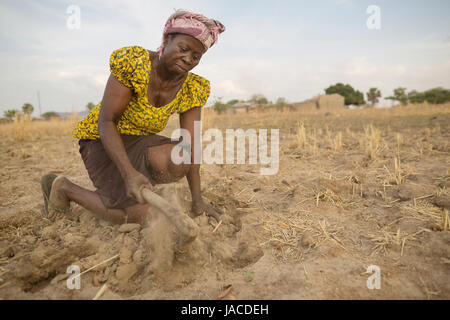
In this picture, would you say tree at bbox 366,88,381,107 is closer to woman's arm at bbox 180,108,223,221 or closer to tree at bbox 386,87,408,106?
tree at bbox 386,87,408,106

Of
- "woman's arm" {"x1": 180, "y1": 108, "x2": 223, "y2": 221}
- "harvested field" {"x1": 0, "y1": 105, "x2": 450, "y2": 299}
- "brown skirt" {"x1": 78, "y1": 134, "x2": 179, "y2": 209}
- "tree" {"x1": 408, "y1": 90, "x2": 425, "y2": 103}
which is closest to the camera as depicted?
"harvested field" {"x1": 0, "y1": 105, "x2": 450, "y2": 299}

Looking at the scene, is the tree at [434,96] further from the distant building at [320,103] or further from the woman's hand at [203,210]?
the woman's hand at [203,210]

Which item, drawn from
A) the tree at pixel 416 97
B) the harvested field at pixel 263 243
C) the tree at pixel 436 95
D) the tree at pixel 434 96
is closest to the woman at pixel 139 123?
the harvested field at pixel 263 243

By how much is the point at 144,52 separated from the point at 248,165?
1.87 metres

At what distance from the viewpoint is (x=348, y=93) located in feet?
121

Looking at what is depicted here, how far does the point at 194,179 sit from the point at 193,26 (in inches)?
41.1

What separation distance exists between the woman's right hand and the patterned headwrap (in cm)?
81

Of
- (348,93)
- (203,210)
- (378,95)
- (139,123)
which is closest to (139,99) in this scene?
(139,123)

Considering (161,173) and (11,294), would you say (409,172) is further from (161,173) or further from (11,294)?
(11,294)

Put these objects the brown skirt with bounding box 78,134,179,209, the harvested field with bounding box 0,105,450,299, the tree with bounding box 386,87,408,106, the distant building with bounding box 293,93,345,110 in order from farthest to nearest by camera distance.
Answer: the tree with bounding box 386,87,408,106 → the distant building with bounding box 293,93,345,110 → the brown skirt with bounding box 78,134,179,209 → the harvested field with bounding box 0,105,450,299

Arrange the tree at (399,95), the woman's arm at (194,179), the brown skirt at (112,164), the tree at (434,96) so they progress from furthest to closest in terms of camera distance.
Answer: the tree at (399,95) → the tree at (434,96) → the woman's arm at (194,179) → the brown skirt at (112,164)

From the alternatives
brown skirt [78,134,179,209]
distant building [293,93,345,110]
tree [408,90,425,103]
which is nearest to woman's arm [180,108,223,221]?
brown skirt [78,134,179,209]

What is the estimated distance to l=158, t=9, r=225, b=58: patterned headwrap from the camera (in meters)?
1.65

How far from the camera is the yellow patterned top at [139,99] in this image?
1.64 m
